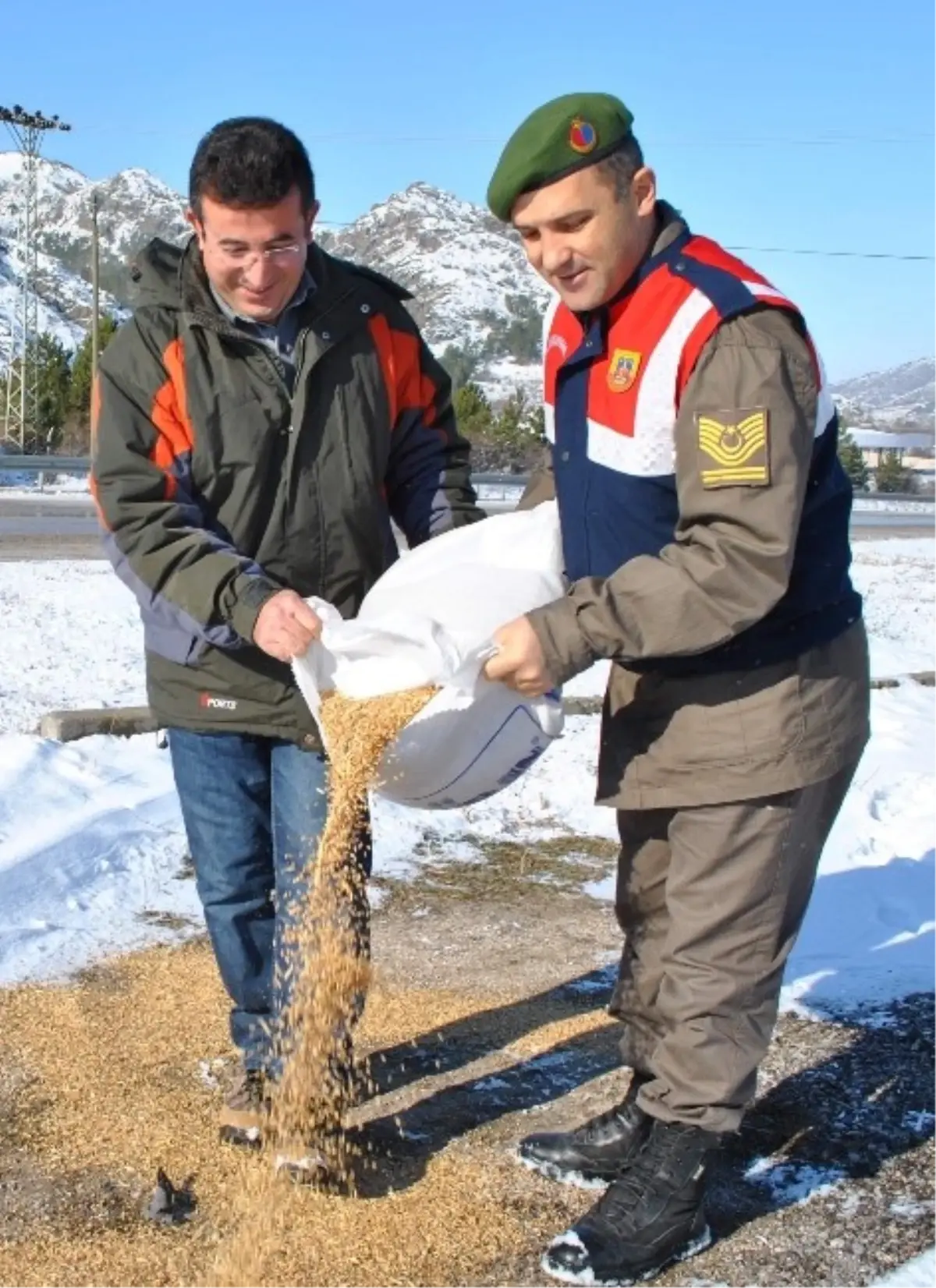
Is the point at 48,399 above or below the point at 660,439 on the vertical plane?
below

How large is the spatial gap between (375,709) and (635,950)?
812 mm

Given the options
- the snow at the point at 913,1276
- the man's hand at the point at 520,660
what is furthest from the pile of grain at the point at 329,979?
the snow at the point at 913,1276

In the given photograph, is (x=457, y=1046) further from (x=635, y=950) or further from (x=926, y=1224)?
(x=926, y=1224)

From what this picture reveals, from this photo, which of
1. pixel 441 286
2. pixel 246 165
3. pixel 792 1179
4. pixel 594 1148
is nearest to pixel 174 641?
pixel 246 165

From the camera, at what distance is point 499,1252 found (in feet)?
9.04

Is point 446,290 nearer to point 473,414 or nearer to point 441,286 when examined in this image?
point 441,286

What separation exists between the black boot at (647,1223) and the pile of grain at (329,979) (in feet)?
1.72

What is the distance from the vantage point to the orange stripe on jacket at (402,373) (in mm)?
3023

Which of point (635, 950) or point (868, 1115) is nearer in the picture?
point (635, 950)

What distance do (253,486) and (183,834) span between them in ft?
7.26

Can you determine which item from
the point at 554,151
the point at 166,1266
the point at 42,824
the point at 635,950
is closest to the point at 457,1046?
the point at 635,950

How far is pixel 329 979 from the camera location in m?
2.97

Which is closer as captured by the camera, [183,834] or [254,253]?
[254,253]

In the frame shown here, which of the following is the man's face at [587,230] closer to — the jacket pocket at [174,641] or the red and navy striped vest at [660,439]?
the red and navy striped vest at [660,439]
